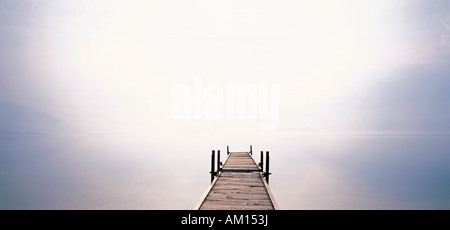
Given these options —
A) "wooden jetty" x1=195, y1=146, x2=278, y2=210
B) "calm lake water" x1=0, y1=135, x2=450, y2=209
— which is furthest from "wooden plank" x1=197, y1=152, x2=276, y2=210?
"calm lake water" x1=0, y1=135, x2=450, y2=209

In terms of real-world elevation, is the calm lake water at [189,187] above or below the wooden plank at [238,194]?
below

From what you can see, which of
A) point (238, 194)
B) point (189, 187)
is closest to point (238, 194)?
point (238, 194)

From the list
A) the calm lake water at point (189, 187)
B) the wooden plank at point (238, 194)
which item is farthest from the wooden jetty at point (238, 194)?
the calm lake water at point (189, 187)

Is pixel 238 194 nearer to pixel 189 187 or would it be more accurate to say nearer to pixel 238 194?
pixel 238 194

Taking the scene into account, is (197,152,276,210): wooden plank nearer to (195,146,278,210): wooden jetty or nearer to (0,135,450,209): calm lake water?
(195,146,278,210): wooden jetty

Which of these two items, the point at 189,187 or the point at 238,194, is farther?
the point at 189,187

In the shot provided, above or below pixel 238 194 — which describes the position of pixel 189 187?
below

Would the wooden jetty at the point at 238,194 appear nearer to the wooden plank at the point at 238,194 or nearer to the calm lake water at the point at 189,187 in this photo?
the wooden plank at the point at 238,194

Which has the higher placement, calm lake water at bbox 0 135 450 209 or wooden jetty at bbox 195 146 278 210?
wooden jetty at bbox 195 146 278 210

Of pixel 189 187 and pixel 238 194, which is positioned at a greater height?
pixel 238 194

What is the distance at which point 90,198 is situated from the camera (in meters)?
35.9
